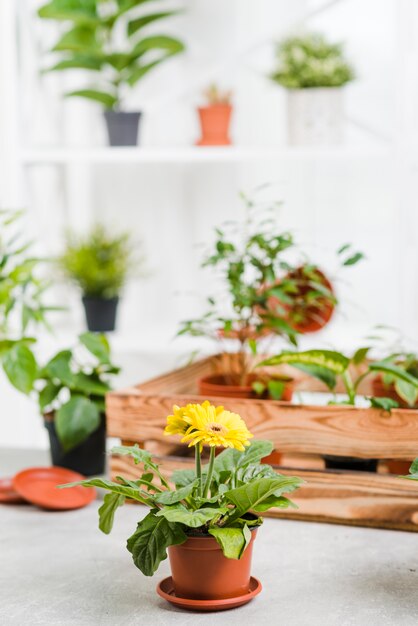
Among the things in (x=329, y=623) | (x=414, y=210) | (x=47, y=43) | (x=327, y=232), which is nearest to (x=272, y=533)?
(x=329, y=623)

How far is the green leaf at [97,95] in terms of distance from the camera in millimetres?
2613

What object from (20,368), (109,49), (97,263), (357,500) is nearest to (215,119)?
(109,49)

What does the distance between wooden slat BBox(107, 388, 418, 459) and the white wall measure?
902 millimetres

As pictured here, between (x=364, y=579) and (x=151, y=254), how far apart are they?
1702mm

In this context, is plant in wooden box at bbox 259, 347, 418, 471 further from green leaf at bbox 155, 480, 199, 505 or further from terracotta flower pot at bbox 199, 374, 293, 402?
green leaf at bbox 155, 480, 199, 505

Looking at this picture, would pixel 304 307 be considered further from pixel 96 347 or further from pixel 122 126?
pixel 122 126

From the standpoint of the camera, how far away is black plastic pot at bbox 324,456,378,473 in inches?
62.6

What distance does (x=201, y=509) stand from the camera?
120 centimetres

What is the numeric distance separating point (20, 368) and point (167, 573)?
59 cm

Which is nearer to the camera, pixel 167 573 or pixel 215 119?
pixel 167 573

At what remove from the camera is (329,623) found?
1.17 metres

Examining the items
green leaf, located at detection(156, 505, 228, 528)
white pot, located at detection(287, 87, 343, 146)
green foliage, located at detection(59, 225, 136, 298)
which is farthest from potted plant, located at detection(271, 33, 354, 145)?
green leaf, located at detection(156, 505, 228, 528)

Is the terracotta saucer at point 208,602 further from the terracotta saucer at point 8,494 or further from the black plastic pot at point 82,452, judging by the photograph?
the black plastic pot at point 82,452

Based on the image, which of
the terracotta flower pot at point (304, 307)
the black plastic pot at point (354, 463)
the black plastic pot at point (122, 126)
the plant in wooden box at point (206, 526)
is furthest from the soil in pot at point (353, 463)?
the black plastic pot at point (122, 126)
